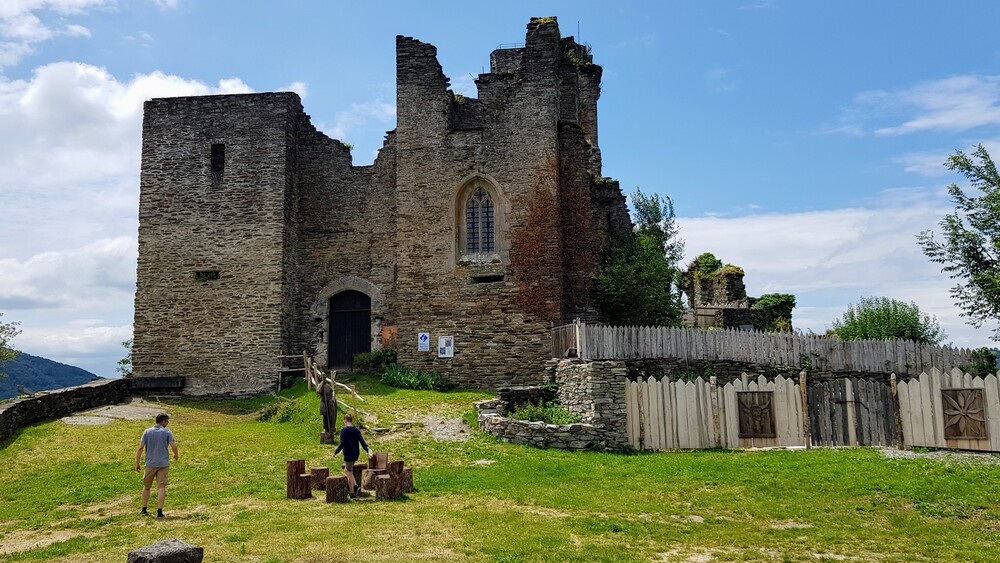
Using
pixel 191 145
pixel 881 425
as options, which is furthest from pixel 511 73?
pixel 881 425

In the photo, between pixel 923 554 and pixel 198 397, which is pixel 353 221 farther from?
pixel 923 554

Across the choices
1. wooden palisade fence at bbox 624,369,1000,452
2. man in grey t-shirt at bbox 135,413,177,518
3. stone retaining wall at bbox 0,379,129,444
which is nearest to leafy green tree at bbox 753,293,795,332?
wooden palisade fence at bbox 624,369,1000,452

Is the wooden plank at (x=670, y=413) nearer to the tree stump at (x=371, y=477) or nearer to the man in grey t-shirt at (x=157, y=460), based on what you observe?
the tree stump at (x=371, y=477)

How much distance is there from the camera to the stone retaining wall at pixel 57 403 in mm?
17438

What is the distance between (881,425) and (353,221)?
18.2 m

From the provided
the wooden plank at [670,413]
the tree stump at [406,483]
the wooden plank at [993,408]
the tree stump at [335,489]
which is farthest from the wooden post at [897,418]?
the tree stump at [335,489]

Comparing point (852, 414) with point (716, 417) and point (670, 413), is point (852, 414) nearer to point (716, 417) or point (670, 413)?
point (716, 417)

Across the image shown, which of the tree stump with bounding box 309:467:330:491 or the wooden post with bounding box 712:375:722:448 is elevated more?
the wooden post with bounding box 712:375:722:448

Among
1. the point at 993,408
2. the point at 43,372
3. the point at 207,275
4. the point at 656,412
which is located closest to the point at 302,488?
the point at 656,412

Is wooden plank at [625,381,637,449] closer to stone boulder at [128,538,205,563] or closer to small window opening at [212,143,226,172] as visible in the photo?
stone boulder at [128,538,205,563]

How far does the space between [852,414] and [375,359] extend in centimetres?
1498

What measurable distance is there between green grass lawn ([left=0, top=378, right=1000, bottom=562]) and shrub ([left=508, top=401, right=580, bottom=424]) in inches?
66.4

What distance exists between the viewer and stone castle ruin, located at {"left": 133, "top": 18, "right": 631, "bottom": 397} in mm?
24703

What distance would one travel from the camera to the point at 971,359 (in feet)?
75.4
